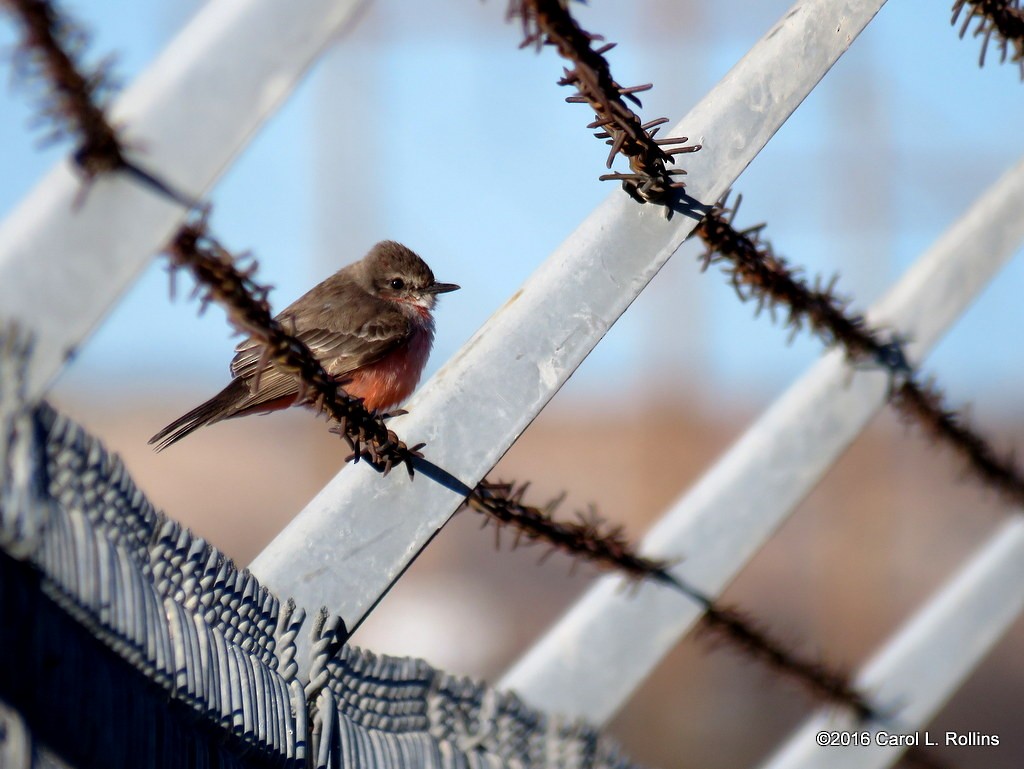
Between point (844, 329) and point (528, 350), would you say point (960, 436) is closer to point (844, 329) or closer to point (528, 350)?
point (844, 329)

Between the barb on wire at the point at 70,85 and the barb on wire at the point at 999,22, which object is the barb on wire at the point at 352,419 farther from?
the barb on wire at the point at 999,22

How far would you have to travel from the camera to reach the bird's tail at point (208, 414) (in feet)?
12.8

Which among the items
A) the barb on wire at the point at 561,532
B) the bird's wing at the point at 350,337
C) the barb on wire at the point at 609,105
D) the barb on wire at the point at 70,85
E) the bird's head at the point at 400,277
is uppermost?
the bird's head at the point at 400,277

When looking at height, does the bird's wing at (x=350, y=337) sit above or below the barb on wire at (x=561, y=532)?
above

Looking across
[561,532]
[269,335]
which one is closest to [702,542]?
[561,532]

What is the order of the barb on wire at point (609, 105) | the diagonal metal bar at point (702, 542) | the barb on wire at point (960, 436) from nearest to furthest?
the barb on wire at point (609, 105)
the diagonal metal bar at point (702, 542)
the barb on wire at point (960, 436)

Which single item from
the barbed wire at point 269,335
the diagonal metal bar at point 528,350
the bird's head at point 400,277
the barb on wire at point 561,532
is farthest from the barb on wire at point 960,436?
the bird's head at point 400,277

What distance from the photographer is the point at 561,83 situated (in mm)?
1775

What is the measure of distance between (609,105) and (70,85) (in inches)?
34.7

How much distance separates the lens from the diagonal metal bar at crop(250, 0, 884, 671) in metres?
1.78

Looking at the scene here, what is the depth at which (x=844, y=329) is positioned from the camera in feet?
9.52

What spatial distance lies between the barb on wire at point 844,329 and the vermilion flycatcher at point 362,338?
6.35 ft

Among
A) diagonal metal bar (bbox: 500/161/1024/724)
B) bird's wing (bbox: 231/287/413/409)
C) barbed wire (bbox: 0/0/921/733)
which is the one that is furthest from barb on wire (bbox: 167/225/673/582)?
bird's wing (bbox: 231/287/413/409)

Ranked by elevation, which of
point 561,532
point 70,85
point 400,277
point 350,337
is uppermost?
point 400,277
